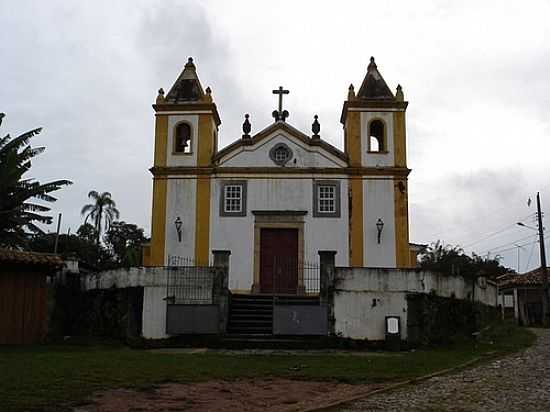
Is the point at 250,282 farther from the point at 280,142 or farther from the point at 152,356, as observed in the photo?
the point at 152,356

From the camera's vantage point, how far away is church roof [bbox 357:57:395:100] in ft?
78.6

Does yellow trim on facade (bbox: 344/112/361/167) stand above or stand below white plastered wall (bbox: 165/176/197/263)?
above

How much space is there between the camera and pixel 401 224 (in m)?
22.5

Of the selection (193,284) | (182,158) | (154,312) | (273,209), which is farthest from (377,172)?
(154,312)

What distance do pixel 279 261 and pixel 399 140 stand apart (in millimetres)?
5458

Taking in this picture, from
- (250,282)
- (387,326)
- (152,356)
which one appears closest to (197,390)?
(152,356)

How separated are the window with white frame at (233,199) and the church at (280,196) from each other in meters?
0.03

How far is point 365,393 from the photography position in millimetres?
9656

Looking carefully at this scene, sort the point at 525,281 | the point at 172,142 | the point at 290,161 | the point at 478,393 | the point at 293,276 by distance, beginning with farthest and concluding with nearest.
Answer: the point at 525,281 → the point at 172,142 → the point at 290,161 → the point at 293,276 → the point at 478,393

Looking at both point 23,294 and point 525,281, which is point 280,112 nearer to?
point 23,294

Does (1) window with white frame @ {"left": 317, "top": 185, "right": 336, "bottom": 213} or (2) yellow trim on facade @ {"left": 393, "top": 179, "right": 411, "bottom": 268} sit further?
(1) window with white frame @ {"left": 317, "top": 185, "right": 336, "bottom": 213}

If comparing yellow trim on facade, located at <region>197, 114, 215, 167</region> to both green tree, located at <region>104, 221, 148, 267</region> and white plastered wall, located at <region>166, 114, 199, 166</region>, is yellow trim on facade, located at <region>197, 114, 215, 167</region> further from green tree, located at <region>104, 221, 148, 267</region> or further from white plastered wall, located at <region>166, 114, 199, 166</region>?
green tree, located at <region>104, 221, 148, 267</region>

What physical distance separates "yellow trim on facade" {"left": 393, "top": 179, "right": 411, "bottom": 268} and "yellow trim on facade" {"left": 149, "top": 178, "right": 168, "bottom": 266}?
7.18 m

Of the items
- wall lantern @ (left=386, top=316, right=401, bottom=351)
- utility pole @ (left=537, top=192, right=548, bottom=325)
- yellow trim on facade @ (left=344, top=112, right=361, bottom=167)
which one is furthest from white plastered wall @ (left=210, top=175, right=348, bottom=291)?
utility pole @ (left=537, top=192, right=548, bottom=325)
